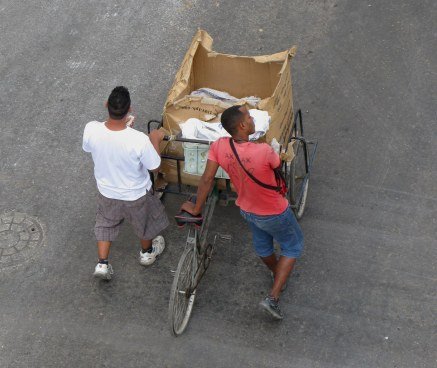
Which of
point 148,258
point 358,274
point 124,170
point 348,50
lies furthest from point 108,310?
point 348,50

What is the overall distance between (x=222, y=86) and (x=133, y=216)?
1515 mm

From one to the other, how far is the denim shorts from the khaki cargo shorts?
800 millimetres

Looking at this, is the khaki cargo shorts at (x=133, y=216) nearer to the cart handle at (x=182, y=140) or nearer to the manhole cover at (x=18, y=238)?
the cart handle at (x=182, y=140)

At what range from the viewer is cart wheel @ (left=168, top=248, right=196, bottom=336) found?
4758 mm

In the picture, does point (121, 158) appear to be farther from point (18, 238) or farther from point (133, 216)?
point (18, 238)

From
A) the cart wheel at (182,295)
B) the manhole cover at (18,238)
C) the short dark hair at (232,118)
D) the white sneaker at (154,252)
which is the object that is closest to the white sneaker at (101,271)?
the white sneaker at (154,252)

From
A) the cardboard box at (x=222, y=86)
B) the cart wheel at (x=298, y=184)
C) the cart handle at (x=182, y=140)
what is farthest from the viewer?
the cart wheel at (x=298, y=184)

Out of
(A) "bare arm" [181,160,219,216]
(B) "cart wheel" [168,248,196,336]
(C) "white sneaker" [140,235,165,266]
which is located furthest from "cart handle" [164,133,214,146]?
(C) "white sneaker" [140,235,165,266]

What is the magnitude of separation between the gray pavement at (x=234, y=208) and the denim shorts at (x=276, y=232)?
502 mm

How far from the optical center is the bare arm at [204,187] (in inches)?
182

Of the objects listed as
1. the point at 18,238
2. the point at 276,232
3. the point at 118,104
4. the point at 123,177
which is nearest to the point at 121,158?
the point at 123,177

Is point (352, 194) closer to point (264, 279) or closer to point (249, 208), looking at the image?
point (264, 279)

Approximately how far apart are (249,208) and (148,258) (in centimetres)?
124

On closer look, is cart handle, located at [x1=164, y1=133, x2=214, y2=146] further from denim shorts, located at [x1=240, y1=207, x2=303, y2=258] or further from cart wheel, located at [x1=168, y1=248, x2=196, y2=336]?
cart wheel, located at [x1=168, y1=248, x2=196, y2=336]
